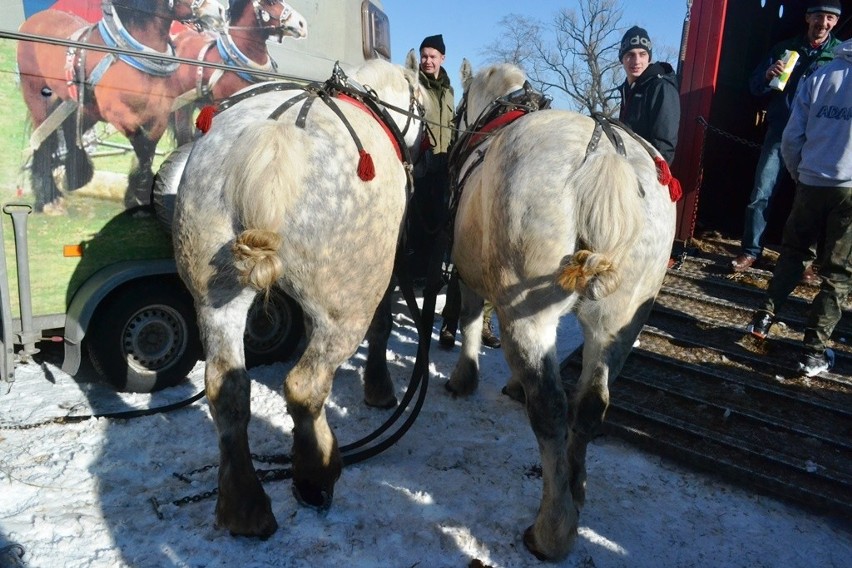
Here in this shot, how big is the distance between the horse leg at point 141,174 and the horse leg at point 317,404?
5.27 ft

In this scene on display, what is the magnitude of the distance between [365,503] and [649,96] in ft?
11.2

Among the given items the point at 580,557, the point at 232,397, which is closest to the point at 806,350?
the point at 580,557

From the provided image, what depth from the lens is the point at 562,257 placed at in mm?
2242

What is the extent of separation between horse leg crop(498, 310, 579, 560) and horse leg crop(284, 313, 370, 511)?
74 cm

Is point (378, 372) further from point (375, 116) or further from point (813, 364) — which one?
point (813, 364)

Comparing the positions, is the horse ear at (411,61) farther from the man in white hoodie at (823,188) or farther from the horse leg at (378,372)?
the man in white hoodie at (823,188)

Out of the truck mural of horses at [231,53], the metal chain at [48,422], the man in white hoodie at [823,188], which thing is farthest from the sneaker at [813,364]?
the metal chain at [48,422]

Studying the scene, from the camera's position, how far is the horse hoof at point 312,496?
2652mm

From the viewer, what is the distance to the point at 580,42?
30.0 m

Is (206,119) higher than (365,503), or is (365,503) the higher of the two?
(206,119)

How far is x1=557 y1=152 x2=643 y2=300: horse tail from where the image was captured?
2111 millimetres

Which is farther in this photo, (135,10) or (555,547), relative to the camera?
(135,10)

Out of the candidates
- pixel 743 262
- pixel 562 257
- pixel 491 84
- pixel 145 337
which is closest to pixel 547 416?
pixel 562 257

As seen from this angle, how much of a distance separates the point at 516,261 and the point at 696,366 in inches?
88.7
